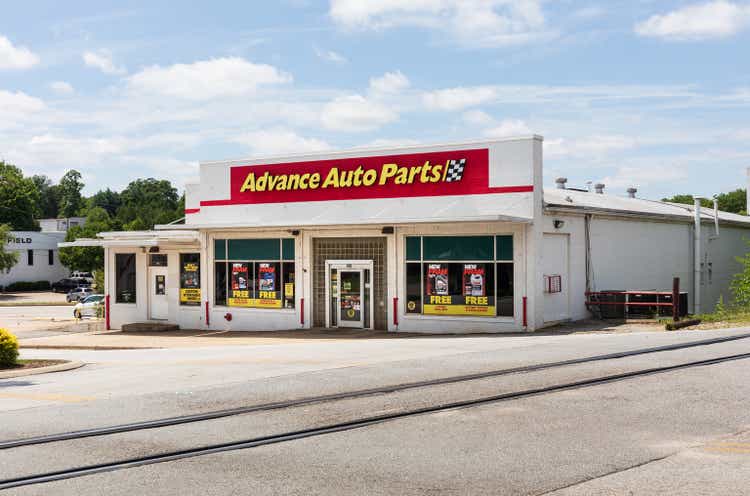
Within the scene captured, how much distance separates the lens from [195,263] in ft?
102

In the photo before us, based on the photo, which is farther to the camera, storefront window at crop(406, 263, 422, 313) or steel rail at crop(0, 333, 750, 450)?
storefront window at crop(406, 263, 422, 313)

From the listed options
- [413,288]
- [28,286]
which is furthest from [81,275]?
[413,288]

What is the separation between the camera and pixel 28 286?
86562 mm

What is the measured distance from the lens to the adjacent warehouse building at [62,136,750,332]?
80.3ft

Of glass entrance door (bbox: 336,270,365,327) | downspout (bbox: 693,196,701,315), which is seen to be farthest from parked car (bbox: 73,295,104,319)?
downspout (bbox: 693,196,701,315)

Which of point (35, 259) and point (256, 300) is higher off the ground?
point (35, 259)

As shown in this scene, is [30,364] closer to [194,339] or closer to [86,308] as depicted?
[194,339]

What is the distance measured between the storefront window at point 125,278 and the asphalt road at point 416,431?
16.9m

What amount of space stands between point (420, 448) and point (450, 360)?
274 inches

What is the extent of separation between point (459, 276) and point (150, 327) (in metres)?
12.6

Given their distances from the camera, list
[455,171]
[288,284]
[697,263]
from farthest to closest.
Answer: [697,263], [288,284], [455,171]

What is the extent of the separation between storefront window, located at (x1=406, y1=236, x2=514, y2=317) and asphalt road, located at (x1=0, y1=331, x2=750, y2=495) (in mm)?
8144

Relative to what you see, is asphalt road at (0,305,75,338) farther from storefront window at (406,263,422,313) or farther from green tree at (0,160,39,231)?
green tree at (0,160,39,231)

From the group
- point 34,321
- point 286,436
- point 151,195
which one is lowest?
point 34,321
